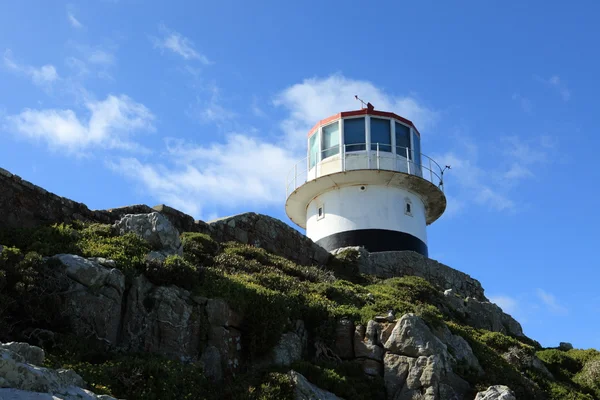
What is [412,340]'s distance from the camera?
1078cm

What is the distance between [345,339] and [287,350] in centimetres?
112

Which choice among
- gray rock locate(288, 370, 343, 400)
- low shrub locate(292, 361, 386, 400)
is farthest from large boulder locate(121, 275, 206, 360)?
low shrub locate(292, 361, 386, 400)

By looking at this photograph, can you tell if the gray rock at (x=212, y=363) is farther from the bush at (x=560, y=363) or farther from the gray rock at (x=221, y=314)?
the bush at (x=560, y=363)

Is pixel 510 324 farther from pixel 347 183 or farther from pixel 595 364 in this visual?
pixel 347 183

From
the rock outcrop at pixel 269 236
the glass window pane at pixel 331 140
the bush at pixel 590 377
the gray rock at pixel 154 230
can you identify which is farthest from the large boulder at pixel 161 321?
the glass window pane at pixel 331 140

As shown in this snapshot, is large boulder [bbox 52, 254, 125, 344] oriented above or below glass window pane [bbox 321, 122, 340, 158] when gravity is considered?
below

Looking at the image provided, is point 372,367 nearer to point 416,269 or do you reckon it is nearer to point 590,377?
point 590,377

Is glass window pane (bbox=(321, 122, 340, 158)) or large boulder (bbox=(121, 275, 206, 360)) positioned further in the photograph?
glass window pane (bbox=(321, 122, 340, 158))

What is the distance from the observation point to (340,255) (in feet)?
63.1

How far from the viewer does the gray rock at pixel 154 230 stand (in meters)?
12.1

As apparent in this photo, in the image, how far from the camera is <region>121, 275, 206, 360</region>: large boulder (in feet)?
31.3

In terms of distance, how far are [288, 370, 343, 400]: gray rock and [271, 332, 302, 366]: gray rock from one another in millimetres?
749

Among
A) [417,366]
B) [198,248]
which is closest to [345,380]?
[417,366]

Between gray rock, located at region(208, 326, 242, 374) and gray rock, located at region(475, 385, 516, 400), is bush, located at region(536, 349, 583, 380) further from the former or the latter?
gray rock, located at region(208, 326, 242, 374)
